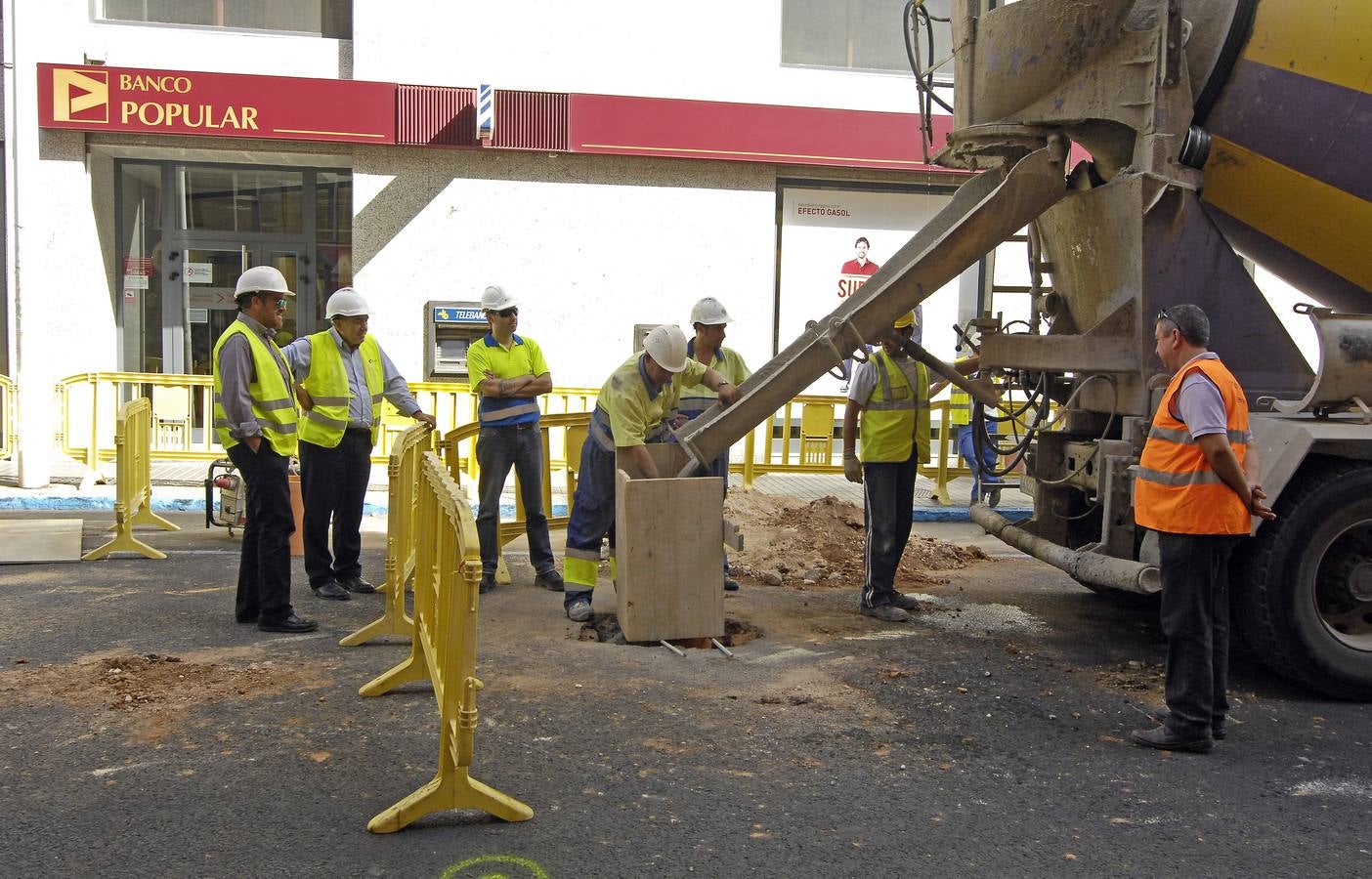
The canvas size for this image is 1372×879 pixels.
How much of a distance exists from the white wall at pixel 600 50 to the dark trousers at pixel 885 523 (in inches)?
313

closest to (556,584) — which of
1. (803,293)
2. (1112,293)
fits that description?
(1112,293)

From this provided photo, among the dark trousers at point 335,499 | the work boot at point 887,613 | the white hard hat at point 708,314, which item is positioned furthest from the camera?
the white hard hat at point 708,314

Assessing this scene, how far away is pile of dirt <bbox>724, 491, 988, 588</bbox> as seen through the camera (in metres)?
8.09

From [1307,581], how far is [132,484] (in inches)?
298

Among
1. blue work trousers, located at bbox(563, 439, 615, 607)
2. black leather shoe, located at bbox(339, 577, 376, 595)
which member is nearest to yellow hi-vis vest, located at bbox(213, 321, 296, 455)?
black leather shoe, located at bbox(339, 577, 376, 595)

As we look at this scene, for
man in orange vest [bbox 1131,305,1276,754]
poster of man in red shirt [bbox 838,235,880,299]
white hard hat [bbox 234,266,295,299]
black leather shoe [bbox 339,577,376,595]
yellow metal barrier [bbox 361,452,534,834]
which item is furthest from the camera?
poster of man in red shirt [bbox 838,235,880,299]

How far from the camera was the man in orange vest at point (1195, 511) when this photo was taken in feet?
14.9

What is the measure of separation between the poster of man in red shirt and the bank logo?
8.66 meters

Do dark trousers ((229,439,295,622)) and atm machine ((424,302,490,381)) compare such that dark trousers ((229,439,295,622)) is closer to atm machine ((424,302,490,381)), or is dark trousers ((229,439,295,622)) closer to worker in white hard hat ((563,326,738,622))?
worker in white hard hat ((563,326,738,622))

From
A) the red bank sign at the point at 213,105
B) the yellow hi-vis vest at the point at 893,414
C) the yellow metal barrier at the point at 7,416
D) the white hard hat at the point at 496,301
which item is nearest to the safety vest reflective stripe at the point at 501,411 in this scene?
the white hard hat at the point at 496,301

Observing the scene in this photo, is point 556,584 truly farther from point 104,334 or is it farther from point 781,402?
point 104,334

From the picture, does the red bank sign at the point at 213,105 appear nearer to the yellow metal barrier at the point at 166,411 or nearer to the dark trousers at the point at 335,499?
the yellow metal barrier at the point at 166,411

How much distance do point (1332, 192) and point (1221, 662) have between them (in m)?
2.50

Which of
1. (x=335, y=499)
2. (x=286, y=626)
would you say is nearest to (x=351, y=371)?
(x=335, y=499)
